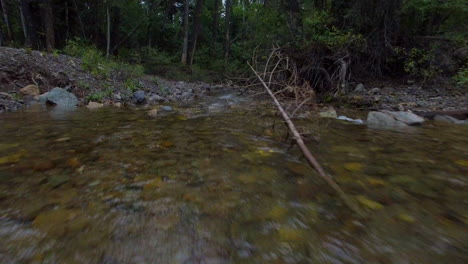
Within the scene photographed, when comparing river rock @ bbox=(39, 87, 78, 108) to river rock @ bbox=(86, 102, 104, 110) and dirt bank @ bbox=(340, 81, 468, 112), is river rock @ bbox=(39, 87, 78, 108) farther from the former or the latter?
dirt bank @ bbox=(340, 81, 468, 112)

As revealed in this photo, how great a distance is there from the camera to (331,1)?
9.30 m

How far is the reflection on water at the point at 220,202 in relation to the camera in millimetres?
1111

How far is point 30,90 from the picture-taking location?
19.6 feet

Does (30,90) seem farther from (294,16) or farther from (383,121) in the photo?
(294,16)

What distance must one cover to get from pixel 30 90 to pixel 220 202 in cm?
632

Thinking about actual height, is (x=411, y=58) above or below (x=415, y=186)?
above

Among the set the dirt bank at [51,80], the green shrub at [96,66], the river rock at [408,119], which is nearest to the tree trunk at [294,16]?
the dirt bank at [51,80]

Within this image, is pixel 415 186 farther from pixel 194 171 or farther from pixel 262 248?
pixel 194 171

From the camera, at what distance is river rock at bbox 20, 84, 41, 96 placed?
19.3ft

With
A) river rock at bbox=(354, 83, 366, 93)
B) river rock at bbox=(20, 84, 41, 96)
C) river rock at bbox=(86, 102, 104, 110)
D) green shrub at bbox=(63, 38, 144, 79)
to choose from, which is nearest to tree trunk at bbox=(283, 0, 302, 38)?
river rock at bbox=(354, 83, 366, 93)

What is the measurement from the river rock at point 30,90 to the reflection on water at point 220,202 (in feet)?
12.1

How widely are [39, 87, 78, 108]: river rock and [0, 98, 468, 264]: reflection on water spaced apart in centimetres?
305

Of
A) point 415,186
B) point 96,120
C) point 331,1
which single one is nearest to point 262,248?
point 415,186

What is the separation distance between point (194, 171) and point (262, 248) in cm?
99
